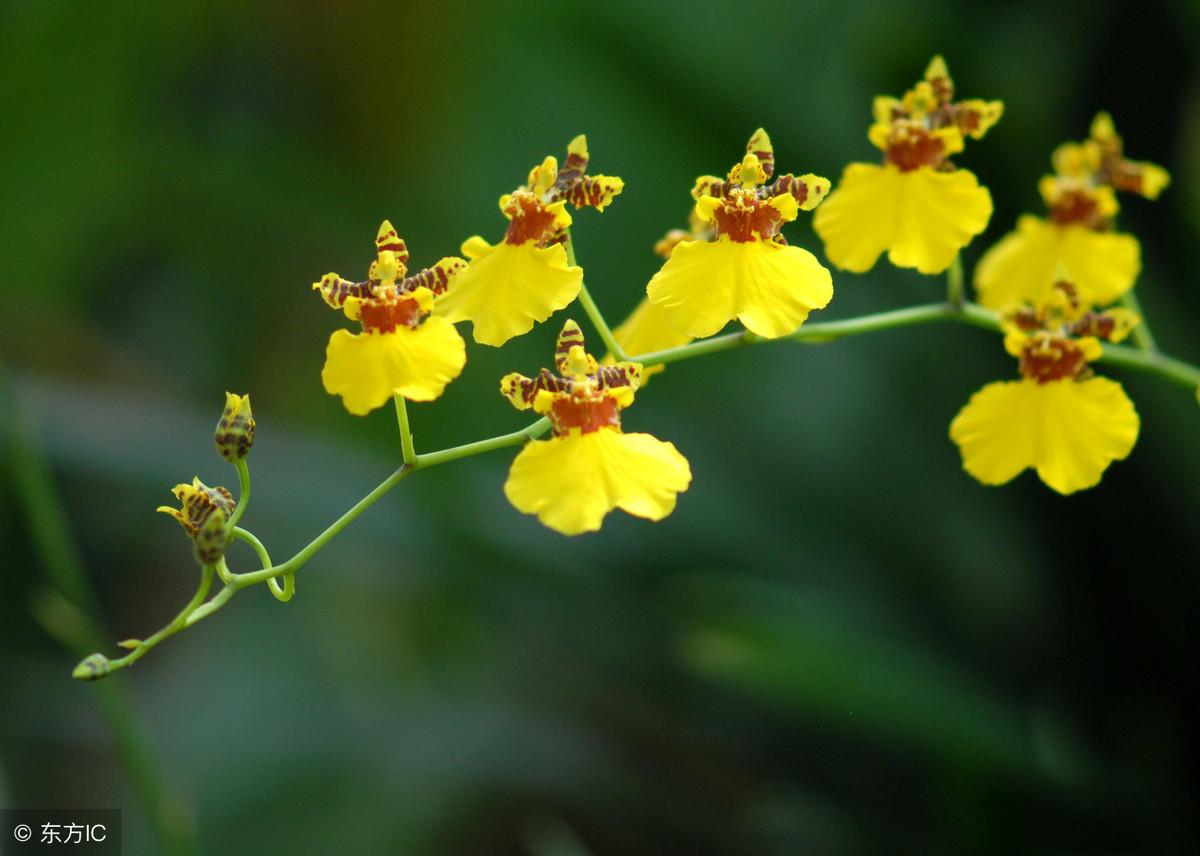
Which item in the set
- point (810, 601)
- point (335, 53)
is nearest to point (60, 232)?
point (335, 53)

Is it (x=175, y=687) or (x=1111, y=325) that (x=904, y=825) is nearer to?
(x=1111, y=325)

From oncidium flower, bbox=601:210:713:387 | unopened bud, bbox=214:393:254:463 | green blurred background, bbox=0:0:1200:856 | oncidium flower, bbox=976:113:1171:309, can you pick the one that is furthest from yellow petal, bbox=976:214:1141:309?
unopened bud, bbox=214:393:254:463

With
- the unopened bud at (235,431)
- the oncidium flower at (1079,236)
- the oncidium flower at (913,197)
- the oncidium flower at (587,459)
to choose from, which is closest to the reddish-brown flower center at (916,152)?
the oncidium flower at (913,197)

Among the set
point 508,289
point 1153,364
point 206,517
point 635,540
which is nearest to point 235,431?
point 206,517

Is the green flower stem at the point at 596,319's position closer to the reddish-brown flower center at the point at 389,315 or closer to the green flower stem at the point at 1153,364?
the reddish-brown flower center at the point at 389,315

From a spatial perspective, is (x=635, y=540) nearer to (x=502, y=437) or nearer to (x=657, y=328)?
(x=657, y=328)
